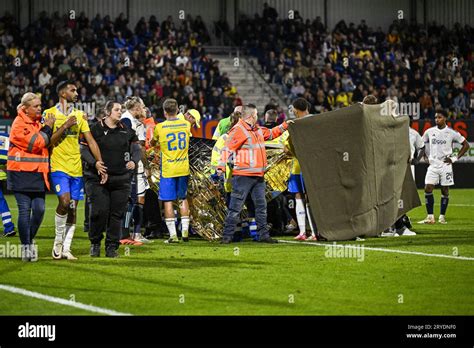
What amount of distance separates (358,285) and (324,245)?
423 centimetres

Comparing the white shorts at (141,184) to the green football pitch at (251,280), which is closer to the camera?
the green football pitch at (251,280)

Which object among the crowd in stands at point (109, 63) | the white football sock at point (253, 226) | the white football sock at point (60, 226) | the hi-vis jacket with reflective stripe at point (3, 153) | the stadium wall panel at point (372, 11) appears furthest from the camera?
the stadium wall panel at point (372, 11)

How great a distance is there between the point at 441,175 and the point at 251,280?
10131 mm

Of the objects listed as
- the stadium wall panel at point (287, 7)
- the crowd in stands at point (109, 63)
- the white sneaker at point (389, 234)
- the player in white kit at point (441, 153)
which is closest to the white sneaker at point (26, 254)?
the white sneaker at point (389, 234)

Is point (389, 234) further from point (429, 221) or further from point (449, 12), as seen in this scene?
point (449, 12)

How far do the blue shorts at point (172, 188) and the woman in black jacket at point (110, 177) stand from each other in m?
2.15

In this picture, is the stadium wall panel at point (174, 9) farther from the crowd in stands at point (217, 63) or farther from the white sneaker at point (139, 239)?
the white sneaker at point (139, 239)

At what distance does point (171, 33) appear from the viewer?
120ft

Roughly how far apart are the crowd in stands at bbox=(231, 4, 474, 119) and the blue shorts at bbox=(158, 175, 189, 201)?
18862 millimetres

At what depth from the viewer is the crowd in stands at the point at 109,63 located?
30797 millimetres

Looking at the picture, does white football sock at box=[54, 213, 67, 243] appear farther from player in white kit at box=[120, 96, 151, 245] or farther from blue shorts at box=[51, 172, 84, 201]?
player in white kit at box=[120, 96, 151, 245]

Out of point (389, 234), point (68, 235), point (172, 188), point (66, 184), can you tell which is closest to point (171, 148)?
point (172, 188)

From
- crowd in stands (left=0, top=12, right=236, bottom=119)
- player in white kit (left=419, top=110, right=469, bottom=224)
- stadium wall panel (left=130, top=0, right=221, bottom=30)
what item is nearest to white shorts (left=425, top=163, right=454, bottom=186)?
player in white kit (left=419, top=110, right=469, bottom=224)

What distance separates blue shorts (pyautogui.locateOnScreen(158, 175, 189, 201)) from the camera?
50.5 ft
